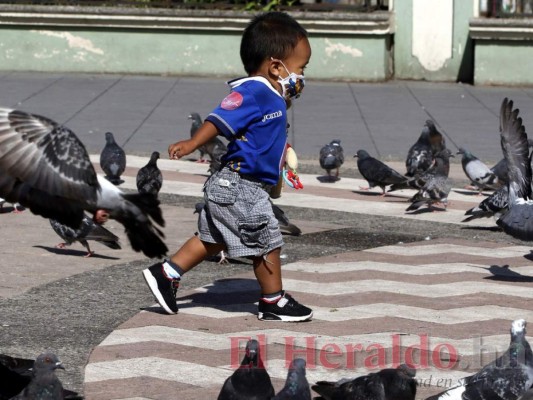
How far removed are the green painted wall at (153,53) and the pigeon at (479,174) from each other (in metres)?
7.48

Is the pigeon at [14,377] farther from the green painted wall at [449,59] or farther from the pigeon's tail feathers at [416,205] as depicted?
the green painted wall at [449,59]

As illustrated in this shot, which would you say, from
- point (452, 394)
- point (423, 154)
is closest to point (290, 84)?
point (452, 394)

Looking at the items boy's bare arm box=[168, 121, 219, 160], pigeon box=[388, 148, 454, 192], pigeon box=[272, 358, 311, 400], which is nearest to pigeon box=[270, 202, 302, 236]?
pigeon box=[388, 148, 454, 192]

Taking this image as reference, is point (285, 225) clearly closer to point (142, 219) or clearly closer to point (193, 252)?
point (193, 252)

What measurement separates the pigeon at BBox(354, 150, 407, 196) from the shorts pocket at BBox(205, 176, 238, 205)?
421 cm

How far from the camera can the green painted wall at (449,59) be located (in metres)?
18.1

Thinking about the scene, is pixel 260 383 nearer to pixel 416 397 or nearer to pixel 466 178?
pixel 416 397

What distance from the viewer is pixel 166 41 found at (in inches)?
729

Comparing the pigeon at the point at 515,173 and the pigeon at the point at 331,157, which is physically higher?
the pigeon at the point at 515,173

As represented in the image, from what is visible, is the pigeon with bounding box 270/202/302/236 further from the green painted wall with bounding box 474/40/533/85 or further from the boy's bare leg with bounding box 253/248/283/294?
the green painted wall with bounding box 474/40/533/85

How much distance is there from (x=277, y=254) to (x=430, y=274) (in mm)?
1549

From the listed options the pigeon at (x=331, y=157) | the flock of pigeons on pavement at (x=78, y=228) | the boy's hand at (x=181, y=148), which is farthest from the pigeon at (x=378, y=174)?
the flock of pigeons on pavement at (x=78, y=228)

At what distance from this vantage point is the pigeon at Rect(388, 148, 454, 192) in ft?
33.2

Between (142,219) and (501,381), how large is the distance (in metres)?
1.71
